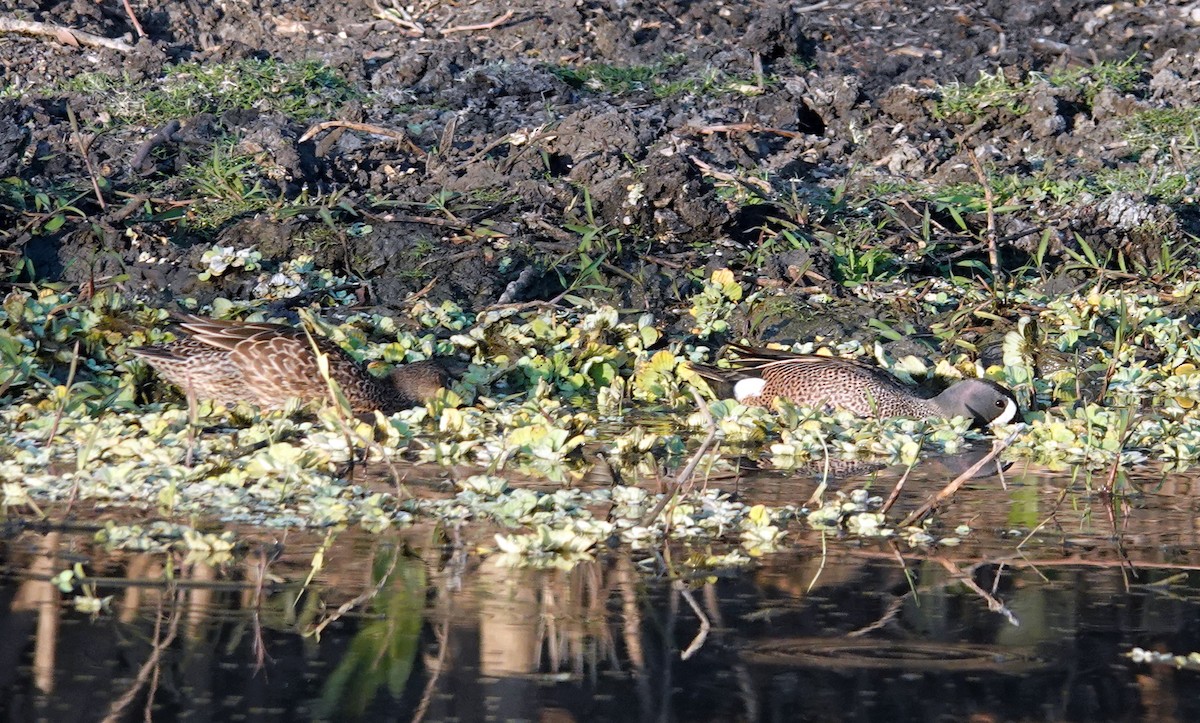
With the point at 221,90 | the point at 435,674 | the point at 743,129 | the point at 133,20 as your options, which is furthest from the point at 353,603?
the point at 133,20

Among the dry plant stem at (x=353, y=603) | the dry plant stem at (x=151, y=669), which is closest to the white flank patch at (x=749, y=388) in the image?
the dry plant stem at (x=353, y=603)

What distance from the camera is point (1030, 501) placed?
5.61 m

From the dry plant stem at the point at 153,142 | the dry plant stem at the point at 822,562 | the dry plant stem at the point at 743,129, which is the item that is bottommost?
the dry plant stem at the point at 822,562

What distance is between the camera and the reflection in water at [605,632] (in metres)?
3.37

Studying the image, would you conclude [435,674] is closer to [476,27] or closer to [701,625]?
[701,625]

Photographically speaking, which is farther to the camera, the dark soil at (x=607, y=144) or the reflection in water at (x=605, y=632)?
the dark soil at (x=607, y=144)

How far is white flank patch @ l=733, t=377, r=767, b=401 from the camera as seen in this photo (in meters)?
7.88

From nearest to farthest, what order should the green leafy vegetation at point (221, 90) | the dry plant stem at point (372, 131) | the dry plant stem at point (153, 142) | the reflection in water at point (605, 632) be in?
the reflection in water at point (605, 632), the dry plant stem at point (153, 142), the dry plant stem at point (372, 131), the green leafy vegetation at point (221, 90)

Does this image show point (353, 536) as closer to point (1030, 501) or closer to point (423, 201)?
point (1030, 501)

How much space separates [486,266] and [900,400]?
2507 mm

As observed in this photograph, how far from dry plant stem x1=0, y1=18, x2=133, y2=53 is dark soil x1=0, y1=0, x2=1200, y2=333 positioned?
6 cm

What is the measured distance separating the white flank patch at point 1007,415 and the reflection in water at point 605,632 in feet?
6.97

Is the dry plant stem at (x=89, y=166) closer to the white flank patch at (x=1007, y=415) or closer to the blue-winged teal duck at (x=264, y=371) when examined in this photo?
the blue-winged teal duck at (x=264, y=371)

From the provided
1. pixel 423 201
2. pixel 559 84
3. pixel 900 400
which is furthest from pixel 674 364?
pixel 559 84
